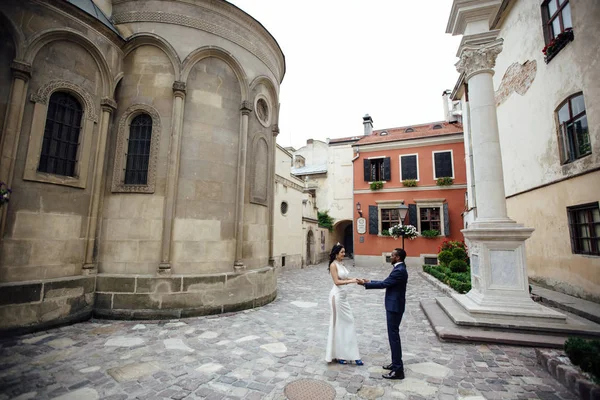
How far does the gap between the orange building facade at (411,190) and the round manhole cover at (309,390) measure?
1710 cm

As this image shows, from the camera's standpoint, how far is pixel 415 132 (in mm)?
22516

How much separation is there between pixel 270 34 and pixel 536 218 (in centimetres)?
1063

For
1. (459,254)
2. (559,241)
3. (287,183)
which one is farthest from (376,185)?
(559,241)

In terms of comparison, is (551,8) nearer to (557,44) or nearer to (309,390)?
(557,44)

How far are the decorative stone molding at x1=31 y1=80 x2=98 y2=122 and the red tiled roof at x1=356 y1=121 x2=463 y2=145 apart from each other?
59.7ft

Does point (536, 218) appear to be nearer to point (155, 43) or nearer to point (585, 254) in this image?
point (585, 254)

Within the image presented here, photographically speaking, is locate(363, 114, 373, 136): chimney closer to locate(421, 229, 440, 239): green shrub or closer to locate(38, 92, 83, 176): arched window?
locate(421, 229, 440, 239): green shrub

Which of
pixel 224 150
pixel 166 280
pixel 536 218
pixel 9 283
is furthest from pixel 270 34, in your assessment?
pixel 536 218

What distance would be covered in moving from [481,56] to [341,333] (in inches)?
271

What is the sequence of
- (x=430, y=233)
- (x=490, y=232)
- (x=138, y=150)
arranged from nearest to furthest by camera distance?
(x=490, y=232), (x=138, y=150), (x=430, y=233)

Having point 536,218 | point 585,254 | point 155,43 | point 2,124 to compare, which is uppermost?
point 155,43

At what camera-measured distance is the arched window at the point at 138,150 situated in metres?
7.29

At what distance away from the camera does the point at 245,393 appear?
3.53 meters

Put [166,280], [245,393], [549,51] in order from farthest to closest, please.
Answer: [549,51]
[166,280]
[245,393]
